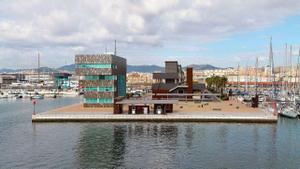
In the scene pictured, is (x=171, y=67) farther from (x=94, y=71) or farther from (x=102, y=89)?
(x=94, y=71)

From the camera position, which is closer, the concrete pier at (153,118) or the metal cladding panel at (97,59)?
the concrete pier at (153,118)

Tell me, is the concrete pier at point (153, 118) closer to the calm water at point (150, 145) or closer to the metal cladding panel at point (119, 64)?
the calm water at point (150, 145)

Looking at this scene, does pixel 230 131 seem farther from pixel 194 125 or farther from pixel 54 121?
pixel 54 121

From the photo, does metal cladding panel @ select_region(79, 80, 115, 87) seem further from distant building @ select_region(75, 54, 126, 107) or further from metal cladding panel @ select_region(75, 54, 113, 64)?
metal cladding panel @ select_region(75, 54, 113, 64)

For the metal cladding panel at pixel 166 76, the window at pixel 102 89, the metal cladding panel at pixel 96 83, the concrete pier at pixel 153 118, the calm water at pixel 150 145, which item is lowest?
the calm water at pixel 150 145

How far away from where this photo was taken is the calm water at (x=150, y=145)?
35.2m

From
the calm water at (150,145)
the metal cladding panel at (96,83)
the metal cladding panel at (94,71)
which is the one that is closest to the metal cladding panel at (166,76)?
the metal cladding panel at (96,83)

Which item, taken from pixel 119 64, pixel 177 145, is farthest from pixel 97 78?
pixel 177 145

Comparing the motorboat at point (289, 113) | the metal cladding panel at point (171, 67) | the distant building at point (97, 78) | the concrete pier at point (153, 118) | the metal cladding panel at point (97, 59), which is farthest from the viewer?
the metal cladding panel at point (171, 67)

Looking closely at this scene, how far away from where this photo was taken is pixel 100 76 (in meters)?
82.6

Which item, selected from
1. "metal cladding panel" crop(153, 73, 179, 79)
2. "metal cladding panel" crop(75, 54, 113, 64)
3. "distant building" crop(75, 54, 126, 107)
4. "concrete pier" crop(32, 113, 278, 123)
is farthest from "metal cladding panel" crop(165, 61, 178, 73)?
"concrete pier" crop(32, 113, 278, 123)

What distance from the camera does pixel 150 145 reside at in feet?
140

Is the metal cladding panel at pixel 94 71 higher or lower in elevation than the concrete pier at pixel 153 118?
higher

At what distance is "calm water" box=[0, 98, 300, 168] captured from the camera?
35.2 metres
